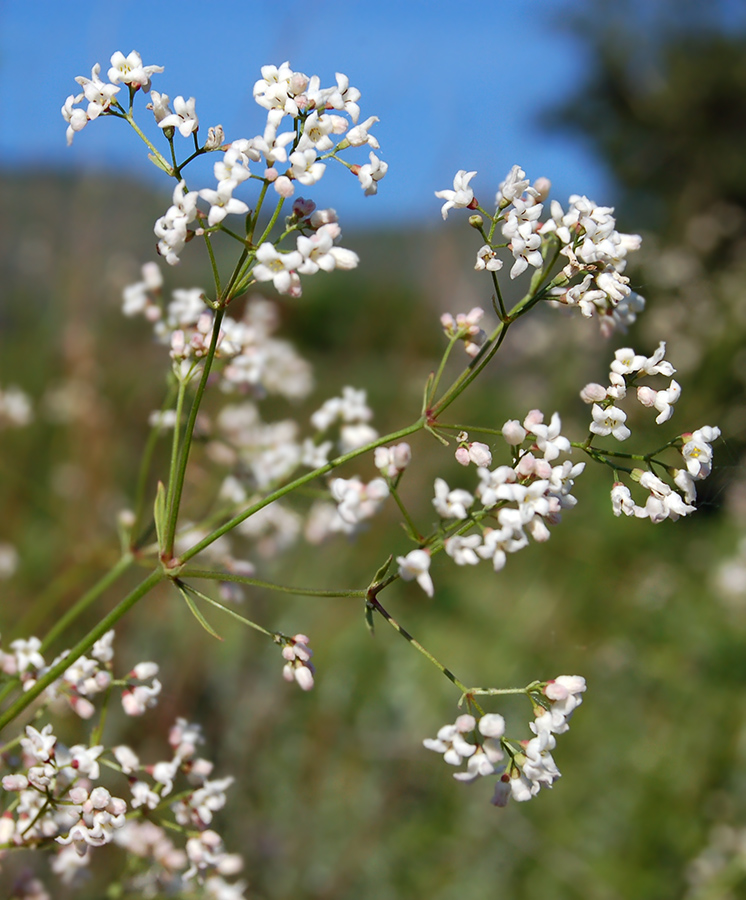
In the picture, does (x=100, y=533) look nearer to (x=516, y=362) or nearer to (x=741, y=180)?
(x=516, y=362)

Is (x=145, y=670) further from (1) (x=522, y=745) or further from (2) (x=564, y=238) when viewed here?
(2) (x=564, y=238)

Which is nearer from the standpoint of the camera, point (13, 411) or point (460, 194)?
point (460, 194)

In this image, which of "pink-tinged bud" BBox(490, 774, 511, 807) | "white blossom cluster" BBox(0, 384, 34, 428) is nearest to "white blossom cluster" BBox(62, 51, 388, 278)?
"pink-tinged bud" BBox(490, 774, 511, 807)

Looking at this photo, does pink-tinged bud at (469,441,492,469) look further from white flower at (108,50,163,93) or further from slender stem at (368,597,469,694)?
white flower at (108,50,163,93)

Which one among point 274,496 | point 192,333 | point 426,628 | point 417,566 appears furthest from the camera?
point 426,628

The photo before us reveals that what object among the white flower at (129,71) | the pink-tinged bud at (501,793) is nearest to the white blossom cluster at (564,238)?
the white flower at (129,71)

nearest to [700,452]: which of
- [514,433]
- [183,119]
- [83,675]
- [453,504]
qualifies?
[514,433]
